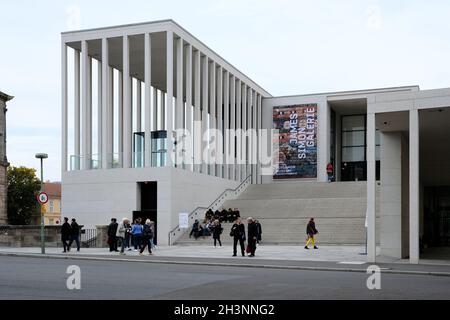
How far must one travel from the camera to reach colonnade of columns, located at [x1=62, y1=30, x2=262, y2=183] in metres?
40.9

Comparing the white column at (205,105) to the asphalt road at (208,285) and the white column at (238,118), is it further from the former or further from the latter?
the asphalt road at (208,285)

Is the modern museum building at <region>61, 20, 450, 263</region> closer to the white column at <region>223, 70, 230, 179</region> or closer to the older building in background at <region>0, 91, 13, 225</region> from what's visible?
the white column at <region>223, 70, 230, 179</region>

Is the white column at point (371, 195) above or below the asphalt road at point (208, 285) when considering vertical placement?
above

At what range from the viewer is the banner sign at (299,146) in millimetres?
58781

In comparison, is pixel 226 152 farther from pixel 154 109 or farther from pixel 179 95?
pixel 179 95

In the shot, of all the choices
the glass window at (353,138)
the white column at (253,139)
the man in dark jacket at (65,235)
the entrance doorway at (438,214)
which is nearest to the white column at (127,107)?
the man in dark jacket at (65,235)

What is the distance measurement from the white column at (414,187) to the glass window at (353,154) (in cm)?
4139

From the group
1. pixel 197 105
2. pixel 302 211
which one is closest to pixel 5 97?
pixel 197 105

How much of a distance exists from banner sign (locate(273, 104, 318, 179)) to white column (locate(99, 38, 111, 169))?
2016 centimetres

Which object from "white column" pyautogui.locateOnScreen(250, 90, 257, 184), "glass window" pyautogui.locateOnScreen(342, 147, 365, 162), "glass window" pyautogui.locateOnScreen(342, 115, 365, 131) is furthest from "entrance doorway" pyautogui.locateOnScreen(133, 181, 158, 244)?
"glass window" pyautogui.locateOnScreen(342, 115, 365, 131)

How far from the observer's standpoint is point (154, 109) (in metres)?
54.4

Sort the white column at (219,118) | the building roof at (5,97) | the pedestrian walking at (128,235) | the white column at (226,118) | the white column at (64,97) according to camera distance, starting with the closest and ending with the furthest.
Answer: the pedestrian walking at (128,235), the white column at (64,97), the white column at (219,118), the white column at (226,118), the building roof at (5,97)

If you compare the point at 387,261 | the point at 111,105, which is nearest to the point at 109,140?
the point at 111,105

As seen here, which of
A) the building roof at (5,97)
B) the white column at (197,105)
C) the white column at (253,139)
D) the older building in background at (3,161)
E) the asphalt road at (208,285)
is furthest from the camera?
the white column at (253,139)
